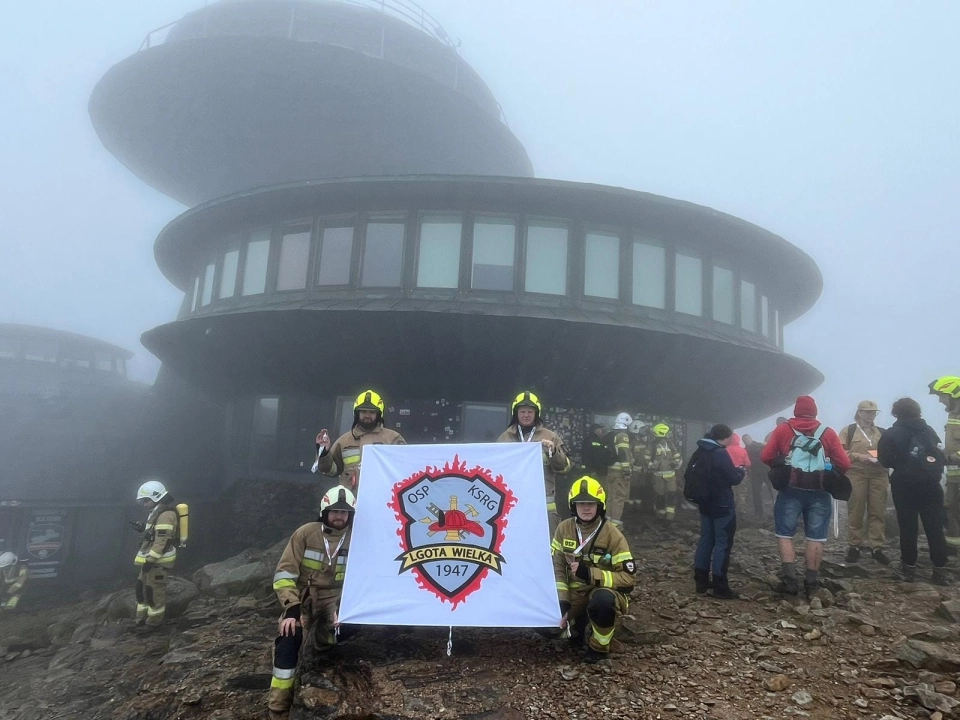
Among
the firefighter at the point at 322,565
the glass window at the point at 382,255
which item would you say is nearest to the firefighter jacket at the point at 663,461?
the glass window at the point at 382,255

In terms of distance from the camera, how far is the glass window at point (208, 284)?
1769 centimetres

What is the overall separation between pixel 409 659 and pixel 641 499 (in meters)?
8.88

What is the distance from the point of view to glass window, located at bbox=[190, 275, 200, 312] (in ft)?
60.4

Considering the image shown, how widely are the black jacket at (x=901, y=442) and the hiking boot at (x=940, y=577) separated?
130 centimetres

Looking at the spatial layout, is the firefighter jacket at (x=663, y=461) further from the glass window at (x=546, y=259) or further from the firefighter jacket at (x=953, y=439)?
the firefighter jacket at (x=953, y=439)

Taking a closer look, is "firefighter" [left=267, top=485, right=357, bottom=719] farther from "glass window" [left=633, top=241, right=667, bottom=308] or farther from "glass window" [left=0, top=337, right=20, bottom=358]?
"glass window" [left=0, top=337, right=20, bottom=358]

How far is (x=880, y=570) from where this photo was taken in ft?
24.1

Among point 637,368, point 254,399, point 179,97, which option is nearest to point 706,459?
point 637,368

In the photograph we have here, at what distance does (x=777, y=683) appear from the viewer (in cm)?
483

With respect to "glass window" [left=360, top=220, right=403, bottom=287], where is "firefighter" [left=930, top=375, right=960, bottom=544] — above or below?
below

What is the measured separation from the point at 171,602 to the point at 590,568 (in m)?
7.99

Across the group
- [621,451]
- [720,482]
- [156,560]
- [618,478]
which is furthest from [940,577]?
[156,560]

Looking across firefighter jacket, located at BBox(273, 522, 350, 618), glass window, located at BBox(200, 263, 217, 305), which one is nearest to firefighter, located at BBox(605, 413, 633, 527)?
firefighter jacket, located at BBox(273, 522, 350, 618)

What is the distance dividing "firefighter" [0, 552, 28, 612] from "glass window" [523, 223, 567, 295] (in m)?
14.6
